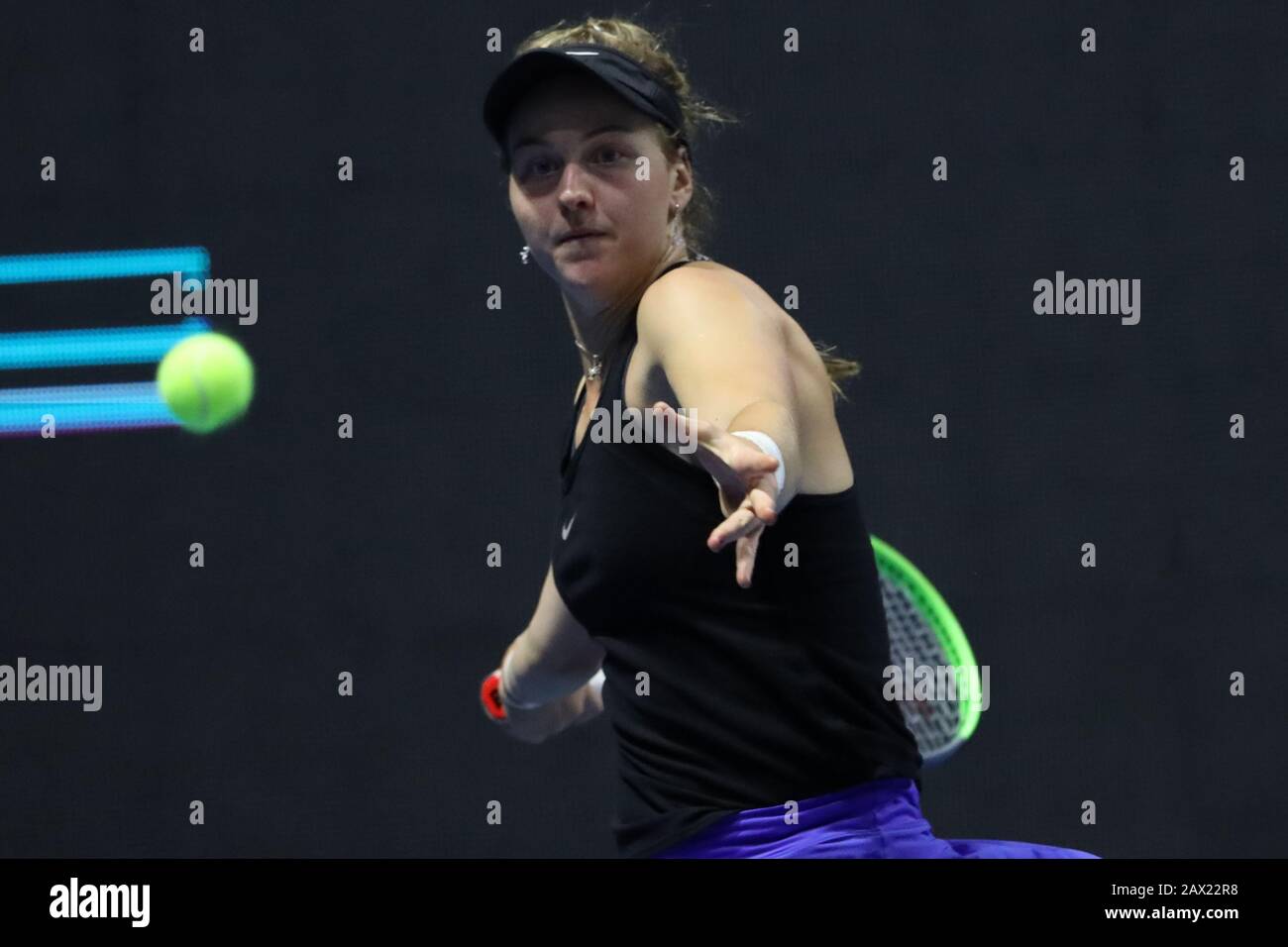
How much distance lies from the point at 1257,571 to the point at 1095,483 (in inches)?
13.1

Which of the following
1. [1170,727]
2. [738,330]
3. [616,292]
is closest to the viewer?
[738,330]

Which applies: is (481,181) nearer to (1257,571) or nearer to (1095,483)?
(1095,483)

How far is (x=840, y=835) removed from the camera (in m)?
1.48

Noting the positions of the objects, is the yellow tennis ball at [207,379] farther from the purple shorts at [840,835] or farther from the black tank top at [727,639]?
the purple shorts at [840,835]

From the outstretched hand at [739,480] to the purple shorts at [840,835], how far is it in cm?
32

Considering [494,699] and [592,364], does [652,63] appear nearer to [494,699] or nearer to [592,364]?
[592,364]

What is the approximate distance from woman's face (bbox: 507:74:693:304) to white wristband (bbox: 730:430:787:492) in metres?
0.38

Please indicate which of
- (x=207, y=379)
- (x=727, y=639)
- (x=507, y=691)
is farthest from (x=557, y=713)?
(x=207, y=379)

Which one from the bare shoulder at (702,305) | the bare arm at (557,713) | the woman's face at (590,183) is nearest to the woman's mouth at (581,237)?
the woman's face at (590,183)

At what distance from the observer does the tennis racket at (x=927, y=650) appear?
2.08 meters

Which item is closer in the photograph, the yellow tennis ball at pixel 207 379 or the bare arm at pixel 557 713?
the bare arm at pixel 557 713
